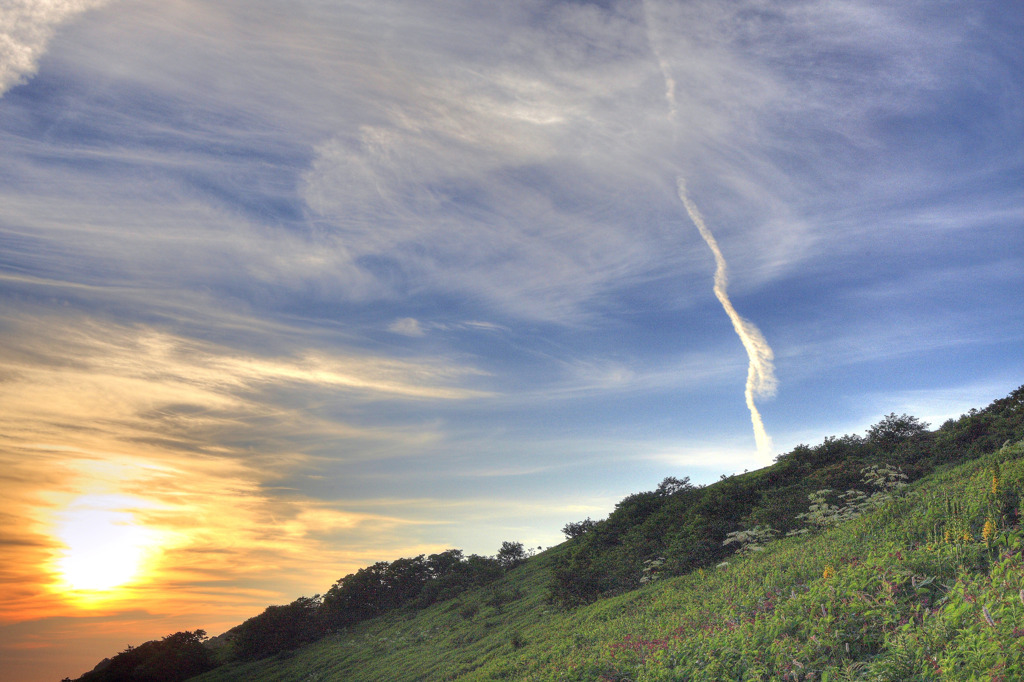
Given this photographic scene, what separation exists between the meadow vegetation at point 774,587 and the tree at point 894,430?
109 millimetres

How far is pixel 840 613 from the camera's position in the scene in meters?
13.3

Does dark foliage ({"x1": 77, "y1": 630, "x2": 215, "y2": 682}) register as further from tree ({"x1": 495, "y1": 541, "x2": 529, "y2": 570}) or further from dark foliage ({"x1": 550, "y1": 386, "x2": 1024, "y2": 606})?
dark foliage ({"x1": 550, "y1": 386, "x2": 1024, "y2": 606})

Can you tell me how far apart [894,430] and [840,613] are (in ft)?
99.6

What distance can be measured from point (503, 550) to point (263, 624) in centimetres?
2871

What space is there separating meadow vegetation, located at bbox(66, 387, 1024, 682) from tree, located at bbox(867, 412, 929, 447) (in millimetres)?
109

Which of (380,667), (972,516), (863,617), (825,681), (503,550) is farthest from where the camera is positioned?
(503,550)

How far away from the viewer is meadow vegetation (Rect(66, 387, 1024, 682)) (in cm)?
1183

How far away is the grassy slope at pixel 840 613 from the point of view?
1068cm

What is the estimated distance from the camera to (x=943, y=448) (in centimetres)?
3152

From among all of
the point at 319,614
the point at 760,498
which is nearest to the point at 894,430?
the point at 760,498

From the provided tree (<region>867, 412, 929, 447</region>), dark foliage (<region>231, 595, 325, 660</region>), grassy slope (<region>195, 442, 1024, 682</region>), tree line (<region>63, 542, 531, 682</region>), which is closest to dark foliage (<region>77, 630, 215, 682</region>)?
tree line (<region>63, 542, 531, 682</region>)

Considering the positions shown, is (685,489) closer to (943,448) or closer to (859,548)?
(943,448)

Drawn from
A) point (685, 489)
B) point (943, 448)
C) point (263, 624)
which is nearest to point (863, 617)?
point (943, 448)

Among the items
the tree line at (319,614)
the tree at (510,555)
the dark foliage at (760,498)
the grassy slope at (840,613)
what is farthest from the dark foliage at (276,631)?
the grassy slope at (840,613)
